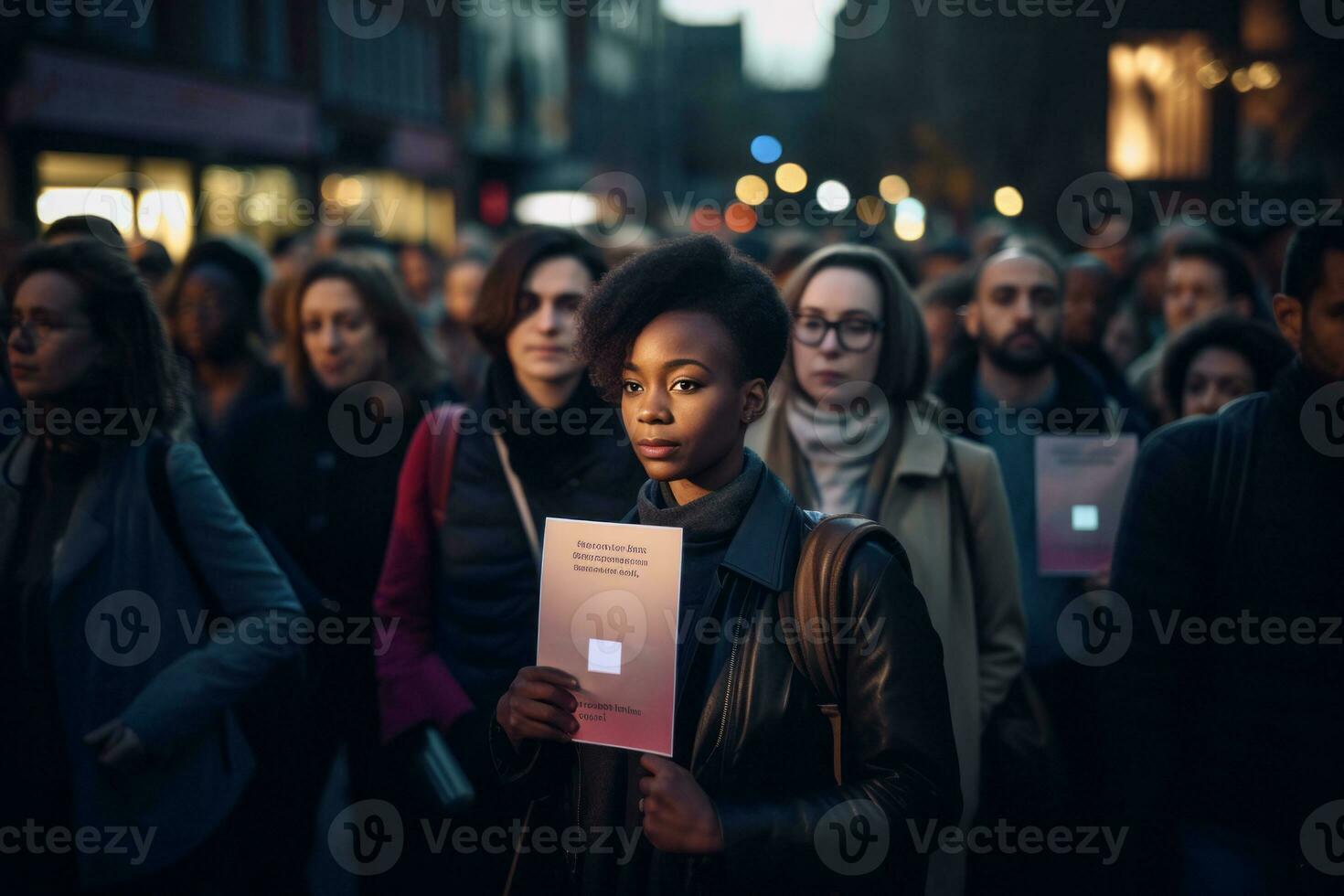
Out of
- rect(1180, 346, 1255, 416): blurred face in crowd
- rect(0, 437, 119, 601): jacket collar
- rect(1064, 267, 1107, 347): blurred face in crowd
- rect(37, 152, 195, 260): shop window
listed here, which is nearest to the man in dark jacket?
rect(1180, 346, 1255, 416): blurred face in crowd

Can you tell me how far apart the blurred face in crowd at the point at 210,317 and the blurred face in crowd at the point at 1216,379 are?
14.3 ft

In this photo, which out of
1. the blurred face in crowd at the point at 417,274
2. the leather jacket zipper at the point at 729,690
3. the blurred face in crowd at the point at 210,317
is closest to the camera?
the leather jacket zipper at the point at 729,690

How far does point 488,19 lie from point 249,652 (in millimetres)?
40823

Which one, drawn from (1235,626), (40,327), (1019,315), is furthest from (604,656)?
(1019,315)

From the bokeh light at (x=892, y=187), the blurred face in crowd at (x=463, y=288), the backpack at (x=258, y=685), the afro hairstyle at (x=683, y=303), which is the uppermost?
the bokeh light at (x=892, y=187)

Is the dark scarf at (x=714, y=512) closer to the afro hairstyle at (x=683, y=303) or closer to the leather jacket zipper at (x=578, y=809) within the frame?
the afro hairstyle at (x=683, y=303)

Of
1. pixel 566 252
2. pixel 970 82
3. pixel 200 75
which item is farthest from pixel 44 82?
pixel 970 82

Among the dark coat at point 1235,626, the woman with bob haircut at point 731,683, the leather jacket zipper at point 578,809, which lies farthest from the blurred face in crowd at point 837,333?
the leather jacket zipper at point 578,809

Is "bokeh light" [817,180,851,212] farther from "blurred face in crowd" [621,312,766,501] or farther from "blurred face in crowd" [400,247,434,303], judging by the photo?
"blurred face in crowd" [621,312,766,501]

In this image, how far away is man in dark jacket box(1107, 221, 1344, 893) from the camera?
2.72m

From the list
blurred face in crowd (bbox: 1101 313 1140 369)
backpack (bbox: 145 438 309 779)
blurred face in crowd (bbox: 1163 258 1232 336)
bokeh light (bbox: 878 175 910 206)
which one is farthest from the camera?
bokeh light (bbox: 878 175 910 206)

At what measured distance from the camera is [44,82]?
1744cm

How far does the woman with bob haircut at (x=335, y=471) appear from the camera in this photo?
4.39 metres

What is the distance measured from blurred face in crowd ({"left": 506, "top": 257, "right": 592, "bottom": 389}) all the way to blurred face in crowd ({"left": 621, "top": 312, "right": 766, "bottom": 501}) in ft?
5.64
